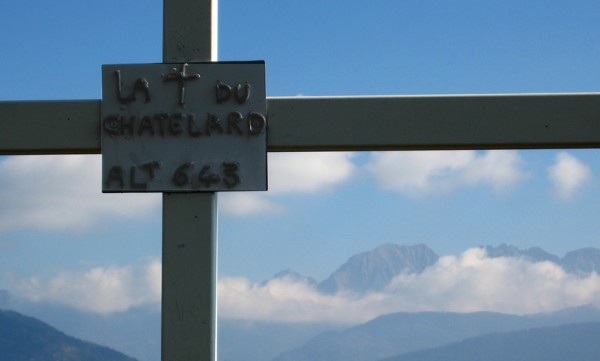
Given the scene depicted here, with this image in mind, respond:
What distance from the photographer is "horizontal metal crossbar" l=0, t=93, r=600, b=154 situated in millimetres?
3014

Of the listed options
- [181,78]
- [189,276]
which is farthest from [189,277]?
[181,78]

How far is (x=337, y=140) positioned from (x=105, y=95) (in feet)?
2.17

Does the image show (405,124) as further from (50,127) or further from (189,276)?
(50,127)

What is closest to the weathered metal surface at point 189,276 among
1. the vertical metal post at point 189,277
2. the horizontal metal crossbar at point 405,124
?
the vertical metal post at point 189,277

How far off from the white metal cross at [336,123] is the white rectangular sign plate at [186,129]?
0.04m

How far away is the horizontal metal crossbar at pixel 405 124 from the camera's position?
9.89 ft

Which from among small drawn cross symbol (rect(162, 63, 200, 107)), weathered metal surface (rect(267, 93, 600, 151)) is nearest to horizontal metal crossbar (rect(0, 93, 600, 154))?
weathered metal surface (rect(267, 93, 600, 151))

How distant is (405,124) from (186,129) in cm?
61

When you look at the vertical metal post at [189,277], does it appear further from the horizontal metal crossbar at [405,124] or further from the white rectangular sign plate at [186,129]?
the horizontal metal crossbar at [405,124]

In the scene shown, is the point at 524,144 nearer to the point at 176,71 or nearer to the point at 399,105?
the point at 399,105

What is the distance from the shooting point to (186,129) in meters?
3.02

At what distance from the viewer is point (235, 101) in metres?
3.02

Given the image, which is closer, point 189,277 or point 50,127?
point 189,277

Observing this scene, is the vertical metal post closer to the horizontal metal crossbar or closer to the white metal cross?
the white metal cross
